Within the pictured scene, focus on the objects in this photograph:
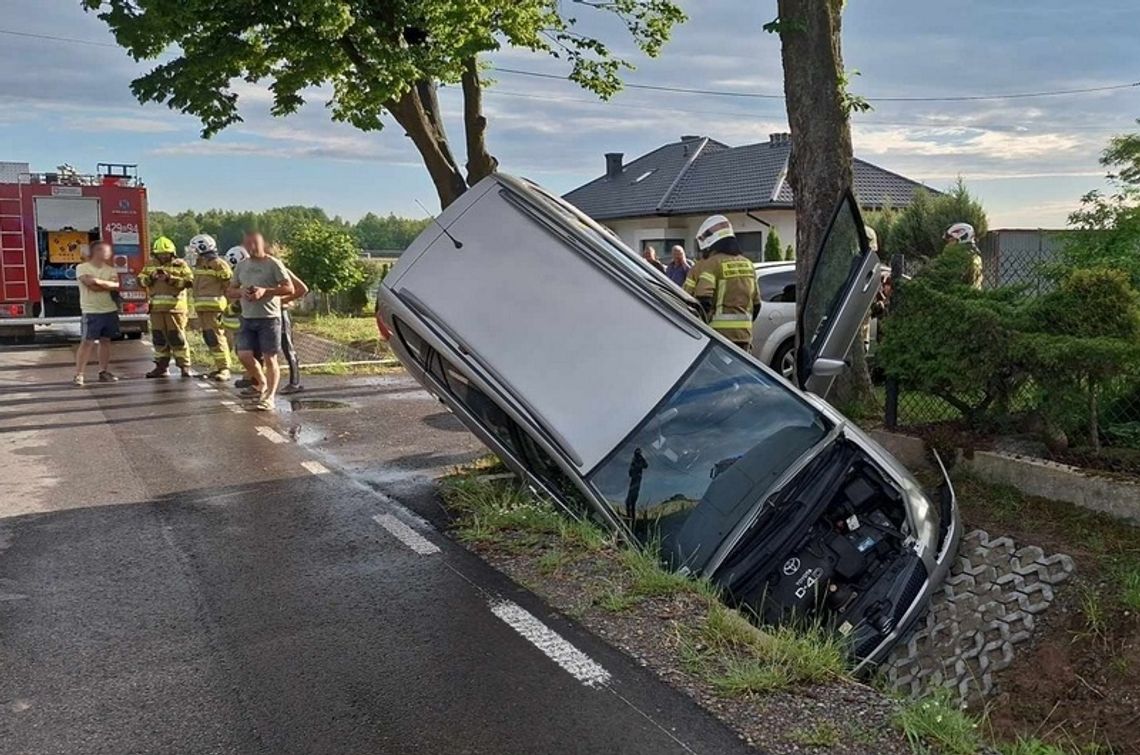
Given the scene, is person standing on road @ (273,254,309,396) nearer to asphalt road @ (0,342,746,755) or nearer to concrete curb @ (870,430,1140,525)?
asphalt road @ (0,342,746,755)

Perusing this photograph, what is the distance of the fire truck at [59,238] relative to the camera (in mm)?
16578

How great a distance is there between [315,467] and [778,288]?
5844 millimetres

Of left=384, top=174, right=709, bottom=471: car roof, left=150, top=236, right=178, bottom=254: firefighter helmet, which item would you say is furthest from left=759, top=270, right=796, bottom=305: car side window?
left=150, top=236, right=178, bottom=254: firefighter helmet

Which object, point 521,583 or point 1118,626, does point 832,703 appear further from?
point 1118,626

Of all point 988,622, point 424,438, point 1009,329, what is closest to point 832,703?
point 988,622

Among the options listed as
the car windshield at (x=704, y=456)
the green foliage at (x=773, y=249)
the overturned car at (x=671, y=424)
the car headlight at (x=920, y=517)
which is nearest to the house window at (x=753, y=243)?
the green foliage at (x=773, y=249)

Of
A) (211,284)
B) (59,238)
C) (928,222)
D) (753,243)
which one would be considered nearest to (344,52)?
(211,284)

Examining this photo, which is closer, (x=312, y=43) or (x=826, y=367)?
(x=826, y=367)

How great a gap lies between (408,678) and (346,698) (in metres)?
0.25

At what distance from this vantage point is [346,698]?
3451mm

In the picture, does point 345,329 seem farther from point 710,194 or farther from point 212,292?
point 710,194

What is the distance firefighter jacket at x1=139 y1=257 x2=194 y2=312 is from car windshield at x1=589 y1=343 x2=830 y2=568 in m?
9.18

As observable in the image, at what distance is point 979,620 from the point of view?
500 cm

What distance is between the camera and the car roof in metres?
4.58
